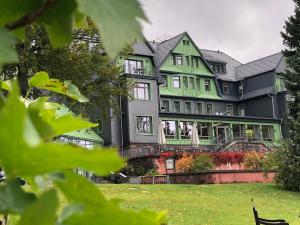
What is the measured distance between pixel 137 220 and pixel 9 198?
123mm

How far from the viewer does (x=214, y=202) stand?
17.1m

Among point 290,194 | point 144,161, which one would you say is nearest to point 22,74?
point 290,194

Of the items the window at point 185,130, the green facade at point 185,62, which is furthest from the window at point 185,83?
the window at point 185,130

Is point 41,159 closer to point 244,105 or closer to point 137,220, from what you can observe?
point 137,220

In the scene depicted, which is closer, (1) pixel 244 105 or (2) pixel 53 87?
(2) pixel 53 87

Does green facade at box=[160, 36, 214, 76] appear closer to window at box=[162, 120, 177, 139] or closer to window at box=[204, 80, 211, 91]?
window at box=[204, 80, 211, 91]

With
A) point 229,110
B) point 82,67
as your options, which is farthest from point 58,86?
point 229,110

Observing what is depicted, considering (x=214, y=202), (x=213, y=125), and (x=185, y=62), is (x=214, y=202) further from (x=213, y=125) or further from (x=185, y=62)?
(x=185, y=62)

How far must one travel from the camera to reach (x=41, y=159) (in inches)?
16.4

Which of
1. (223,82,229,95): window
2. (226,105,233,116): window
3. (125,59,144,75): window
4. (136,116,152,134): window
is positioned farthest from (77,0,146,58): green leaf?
(223,82,229,95): window

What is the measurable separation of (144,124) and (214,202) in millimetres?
20834

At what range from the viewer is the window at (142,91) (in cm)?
3809

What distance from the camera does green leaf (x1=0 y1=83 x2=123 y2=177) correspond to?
15.8 inches

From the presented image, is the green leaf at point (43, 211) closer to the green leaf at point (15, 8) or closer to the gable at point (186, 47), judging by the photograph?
the green leaf at point (15, 8)
